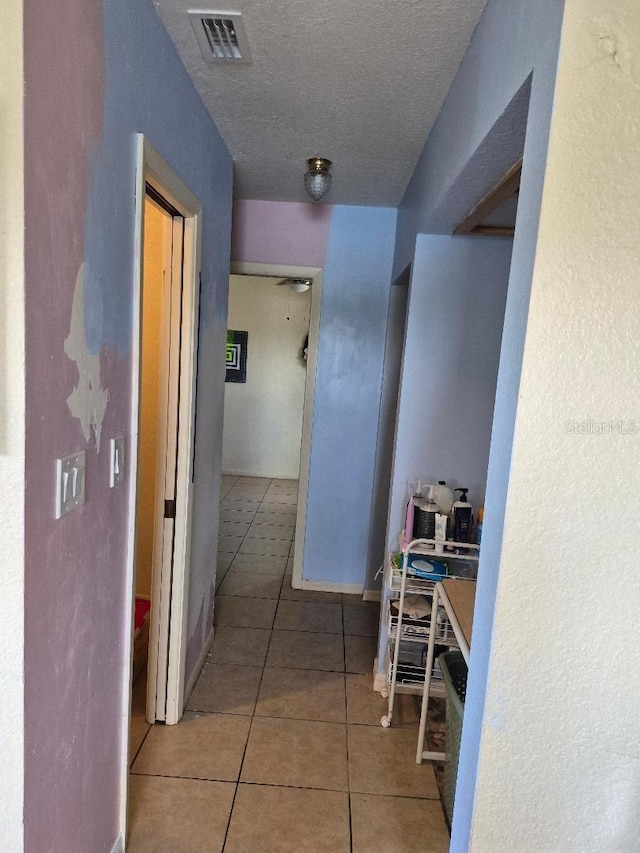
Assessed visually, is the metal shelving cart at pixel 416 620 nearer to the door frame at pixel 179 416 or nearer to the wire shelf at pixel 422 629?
the wire shelf at pixel 422 629

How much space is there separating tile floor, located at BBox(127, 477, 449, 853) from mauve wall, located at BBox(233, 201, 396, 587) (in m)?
0.56

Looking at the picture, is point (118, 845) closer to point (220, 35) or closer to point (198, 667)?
point (198, 667)

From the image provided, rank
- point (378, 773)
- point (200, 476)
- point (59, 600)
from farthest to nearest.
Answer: point (200, 476)
point (378, 773)
point (59, 600)

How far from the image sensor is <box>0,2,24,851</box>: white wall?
87 cm

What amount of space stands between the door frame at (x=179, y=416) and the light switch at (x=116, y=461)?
2.5 inches

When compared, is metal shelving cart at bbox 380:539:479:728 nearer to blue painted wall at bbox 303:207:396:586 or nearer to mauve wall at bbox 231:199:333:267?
blue painted wall at bbox 303:207:396:586

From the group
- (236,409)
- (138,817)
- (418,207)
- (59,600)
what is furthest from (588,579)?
(236,409)

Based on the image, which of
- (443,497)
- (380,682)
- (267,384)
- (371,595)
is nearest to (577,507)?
(443,497)

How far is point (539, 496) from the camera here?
0.99 meters

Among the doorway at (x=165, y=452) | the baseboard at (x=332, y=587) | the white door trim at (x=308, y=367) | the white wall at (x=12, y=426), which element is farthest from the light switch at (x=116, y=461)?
the baseboard at (x=332, y=587)

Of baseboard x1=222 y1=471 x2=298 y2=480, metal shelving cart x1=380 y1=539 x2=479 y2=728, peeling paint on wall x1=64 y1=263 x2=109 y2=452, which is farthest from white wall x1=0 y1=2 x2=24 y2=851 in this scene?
baseboard x1=222 y1=471 x2=298 y2=480

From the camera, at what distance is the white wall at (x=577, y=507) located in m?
0.90

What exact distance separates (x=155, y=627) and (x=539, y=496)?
1662 mm

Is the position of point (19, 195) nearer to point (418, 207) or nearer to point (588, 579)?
point (588, 579)
